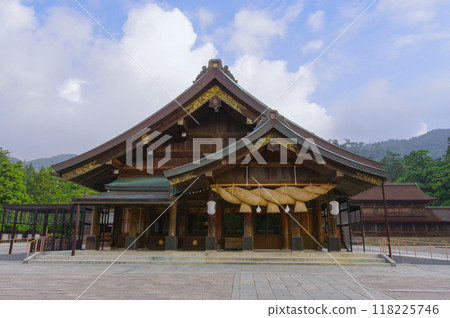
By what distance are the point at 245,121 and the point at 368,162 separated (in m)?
5.73

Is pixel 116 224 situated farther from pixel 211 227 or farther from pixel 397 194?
pixel 397 194

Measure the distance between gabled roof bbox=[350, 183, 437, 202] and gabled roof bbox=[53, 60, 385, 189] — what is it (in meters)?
21.7

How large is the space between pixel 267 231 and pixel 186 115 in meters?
6.53

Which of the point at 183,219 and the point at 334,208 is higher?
the point at 334,208

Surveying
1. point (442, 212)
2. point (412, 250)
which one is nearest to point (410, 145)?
point (442, 212)

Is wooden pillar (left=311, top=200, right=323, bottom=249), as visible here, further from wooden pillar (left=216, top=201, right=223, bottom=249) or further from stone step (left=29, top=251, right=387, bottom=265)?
wooden pillar (left=216, top=201, right=223, bottom=249)

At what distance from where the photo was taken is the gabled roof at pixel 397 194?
31.5 m

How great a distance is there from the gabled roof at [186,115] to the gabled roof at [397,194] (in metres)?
21.7

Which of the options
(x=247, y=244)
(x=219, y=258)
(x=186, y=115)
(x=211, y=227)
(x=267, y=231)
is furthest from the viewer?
(x=267, y=231)

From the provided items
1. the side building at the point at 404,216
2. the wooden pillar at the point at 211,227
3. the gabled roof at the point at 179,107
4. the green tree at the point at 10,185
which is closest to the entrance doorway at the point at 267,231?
the wooden pillar at the point at 211,227

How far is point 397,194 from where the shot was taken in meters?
32.5

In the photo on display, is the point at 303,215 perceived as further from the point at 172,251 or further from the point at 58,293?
the point at 58,293

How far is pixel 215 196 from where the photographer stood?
465 inches

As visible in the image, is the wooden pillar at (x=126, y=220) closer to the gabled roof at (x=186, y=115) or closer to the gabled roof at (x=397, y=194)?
the gabled roof at (x=186, y=115)
